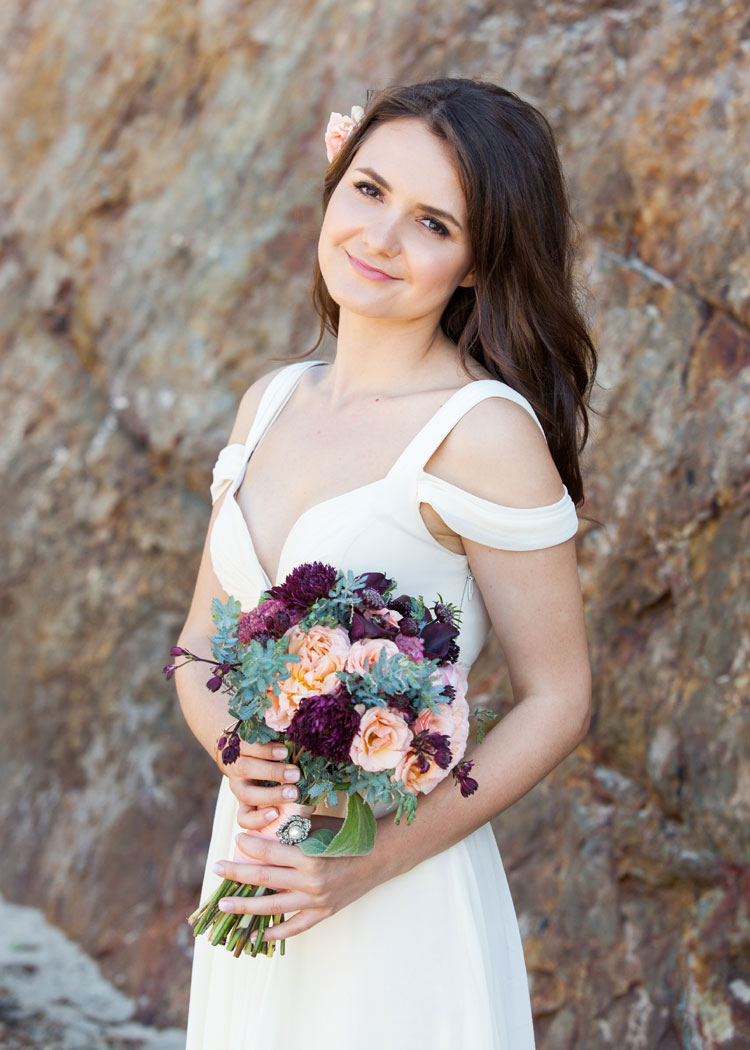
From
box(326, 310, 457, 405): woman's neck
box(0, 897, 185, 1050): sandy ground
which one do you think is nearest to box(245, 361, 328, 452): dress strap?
box(326, 310, 457, 405): woman's neck

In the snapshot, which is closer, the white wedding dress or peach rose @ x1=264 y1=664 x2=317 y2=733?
peach rose @ x1=264 y1=664 x2=317 y2=733

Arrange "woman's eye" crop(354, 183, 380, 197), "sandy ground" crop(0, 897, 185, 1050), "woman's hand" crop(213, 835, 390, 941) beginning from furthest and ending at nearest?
"sandy ground" crop(0, 897, 185, 1050) < "woman's eye" crop(354, 183, 380, 197) < "woman's hand" crop(213, 835, 390, 941)

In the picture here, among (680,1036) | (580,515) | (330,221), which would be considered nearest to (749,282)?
(580,515)

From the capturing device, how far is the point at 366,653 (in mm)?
1839

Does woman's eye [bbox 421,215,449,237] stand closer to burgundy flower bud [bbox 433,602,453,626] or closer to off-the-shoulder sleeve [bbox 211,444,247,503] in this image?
off-the-shoulder sleeve [bbox 211,444,247,503]

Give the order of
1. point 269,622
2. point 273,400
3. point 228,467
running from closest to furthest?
point 269,622 → point 228,467 → point 273,400

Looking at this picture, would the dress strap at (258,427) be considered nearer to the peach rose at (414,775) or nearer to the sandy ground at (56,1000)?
the peach rose at (414,775)

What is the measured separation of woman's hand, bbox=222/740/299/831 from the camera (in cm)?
200

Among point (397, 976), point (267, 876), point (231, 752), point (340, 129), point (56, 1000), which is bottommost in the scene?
point (56, 1000)

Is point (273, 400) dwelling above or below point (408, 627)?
above

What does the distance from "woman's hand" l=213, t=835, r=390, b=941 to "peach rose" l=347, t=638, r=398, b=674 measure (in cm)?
44

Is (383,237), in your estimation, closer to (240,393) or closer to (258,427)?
(258,427)

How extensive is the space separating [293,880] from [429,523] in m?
0.76

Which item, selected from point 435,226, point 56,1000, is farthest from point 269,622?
point 56,1000
